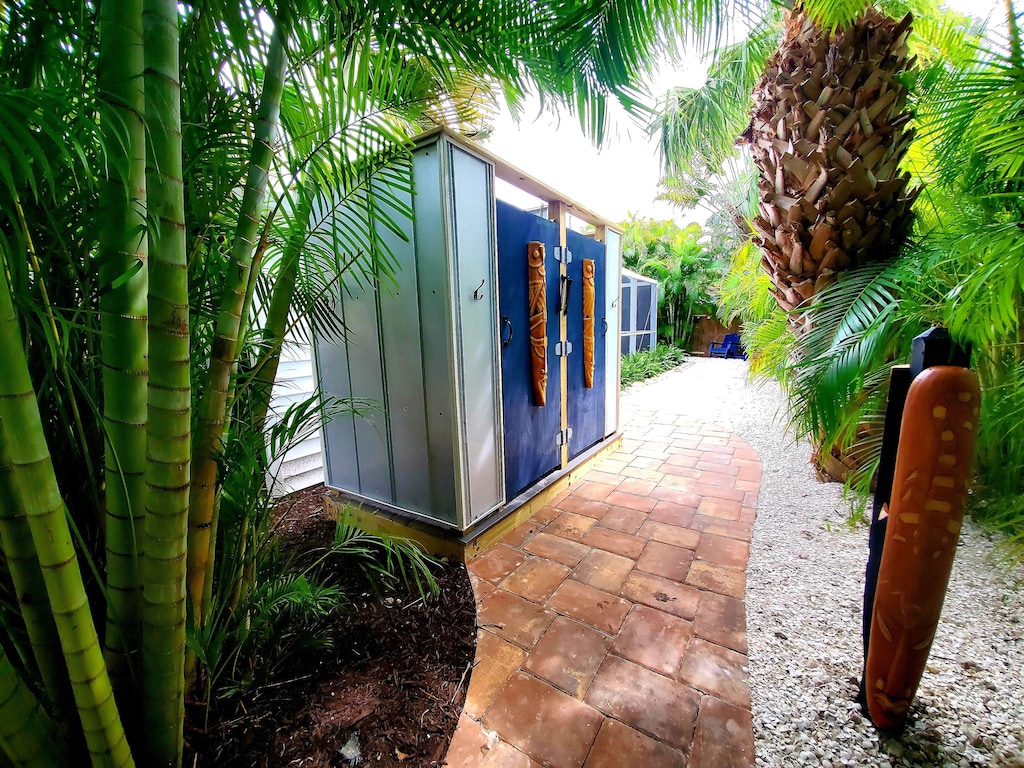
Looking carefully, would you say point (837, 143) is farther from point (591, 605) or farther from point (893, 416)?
point (591, 605)

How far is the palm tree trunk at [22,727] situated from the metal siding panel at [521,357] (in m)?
1.78

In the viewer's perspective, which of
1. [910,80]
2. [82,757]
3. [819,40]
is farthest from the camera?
[819,40]

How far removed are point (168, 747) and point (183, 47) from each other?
1.45 m

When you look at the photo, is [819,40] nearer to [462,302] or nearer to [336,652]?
[462,302]

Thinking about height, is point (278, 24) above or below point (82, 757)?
above

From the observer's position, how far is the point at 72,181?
29.4 inches

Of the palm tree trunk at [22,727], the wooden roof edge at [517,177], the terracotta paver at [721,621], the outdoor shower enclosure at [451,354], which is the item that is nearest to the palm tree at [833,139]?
the wooden roof edge at [517,177]

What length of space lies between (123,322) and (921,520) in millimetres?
1645

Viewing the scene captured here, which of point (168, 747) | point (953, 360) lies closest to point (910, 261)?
point (953, 360)

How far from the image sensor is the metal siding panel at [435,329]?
69.7 inches

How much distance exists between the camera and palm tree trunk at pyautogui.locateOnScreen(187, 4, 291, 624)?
2.64 feet

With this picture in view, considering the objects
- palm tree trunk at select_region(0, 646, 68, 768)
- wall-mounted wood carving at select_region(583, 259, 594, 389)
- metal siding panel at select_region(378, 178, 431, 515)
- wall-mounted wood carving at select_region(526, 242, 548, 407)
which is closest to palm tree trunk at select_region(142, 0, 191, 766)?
palm tree trunk at select_region(0, 646, 68, 768)

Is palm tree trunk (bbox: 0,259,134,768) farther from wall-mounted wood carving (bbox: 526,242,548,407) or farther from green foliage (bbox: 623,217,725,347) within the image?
green foliage (bbox: 623,217,725,347)

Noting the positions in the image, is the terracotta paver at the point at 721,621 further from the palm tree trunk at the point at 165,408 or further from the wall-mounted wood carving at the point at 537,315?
the palm tree trunk at the point at 165,408
